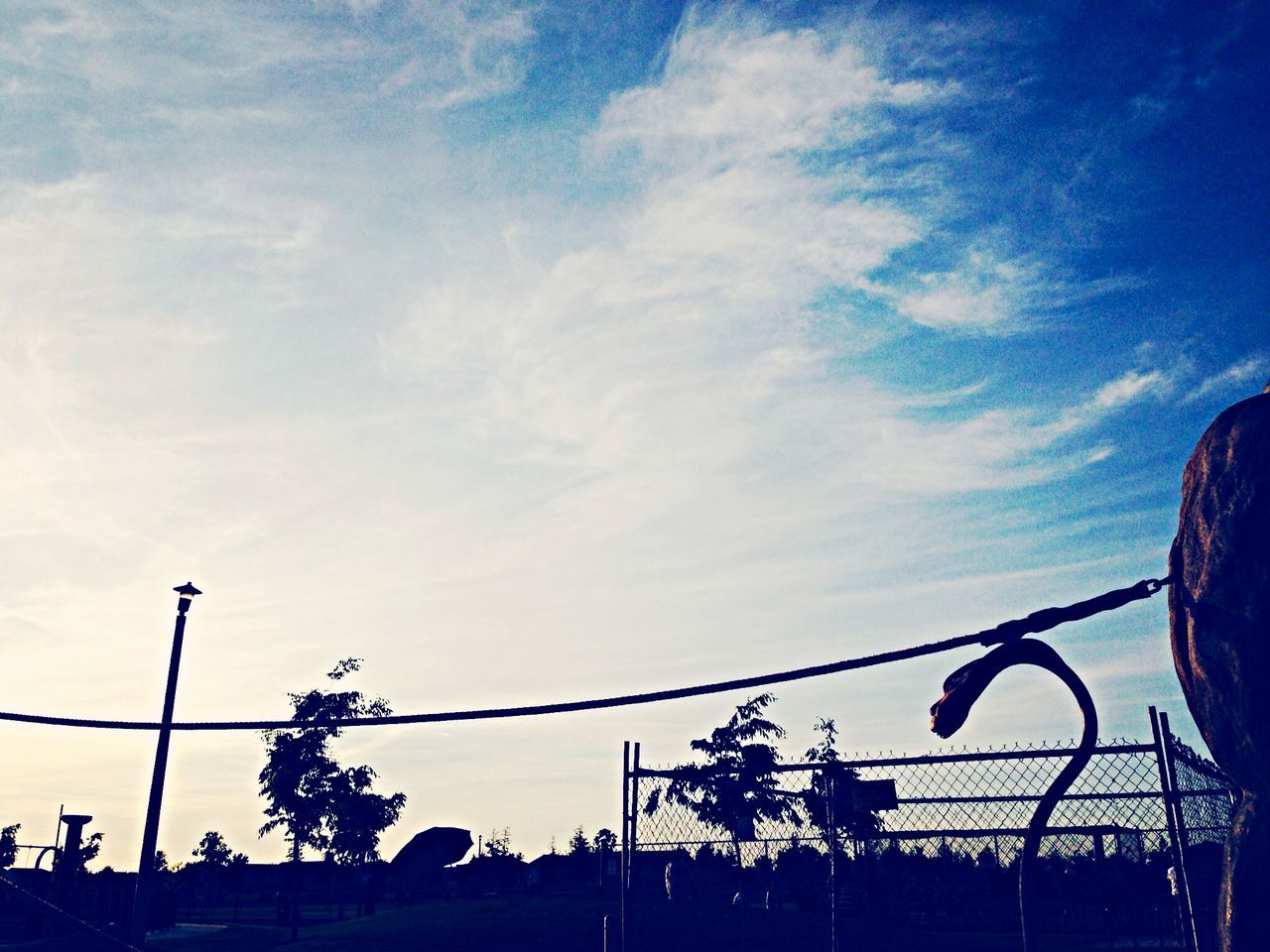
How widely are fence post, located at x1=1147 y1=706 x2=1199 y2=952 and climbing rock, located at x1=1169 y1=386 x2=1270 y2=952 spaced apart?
3.61 m

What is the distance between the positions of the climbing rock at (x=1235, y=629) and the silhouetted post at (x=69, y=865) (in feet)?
91.9

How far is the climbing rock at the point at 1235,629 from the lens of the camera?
306 cm

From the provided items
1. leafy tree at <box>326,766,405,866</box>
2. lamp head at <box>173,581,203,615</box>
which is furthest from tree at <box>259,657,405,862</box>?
lamp head at <box>173,581,203,615</box>

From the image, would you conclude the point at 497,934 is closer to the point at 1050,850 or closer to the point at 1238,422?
the point at 1050,850

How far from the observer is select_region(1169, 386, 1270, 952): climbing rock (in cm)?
306

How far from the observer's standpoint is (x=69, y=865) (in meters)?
25.1

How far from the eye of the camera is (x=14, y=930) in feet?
84.8

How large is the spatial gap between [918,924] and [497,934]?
28.8 ft

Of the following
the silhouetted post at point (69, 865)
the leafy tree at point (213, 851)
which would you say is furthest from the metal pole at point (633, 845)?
the leafy tree at point (213, 851)

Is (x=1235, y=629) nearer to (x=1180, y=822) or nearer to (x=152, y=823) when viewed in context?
(x=1180, y=822)

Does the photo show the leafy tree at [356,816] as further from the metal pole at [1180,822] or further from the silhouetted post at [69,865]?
the metal pole at [1180,822]

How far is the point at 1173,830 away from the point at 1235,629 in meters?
4.06

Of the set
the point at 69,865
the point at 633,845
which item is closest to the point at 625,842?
the point at 633,845

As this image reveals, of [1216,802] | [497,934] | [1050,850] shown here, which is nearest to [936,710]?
[1216,802]
